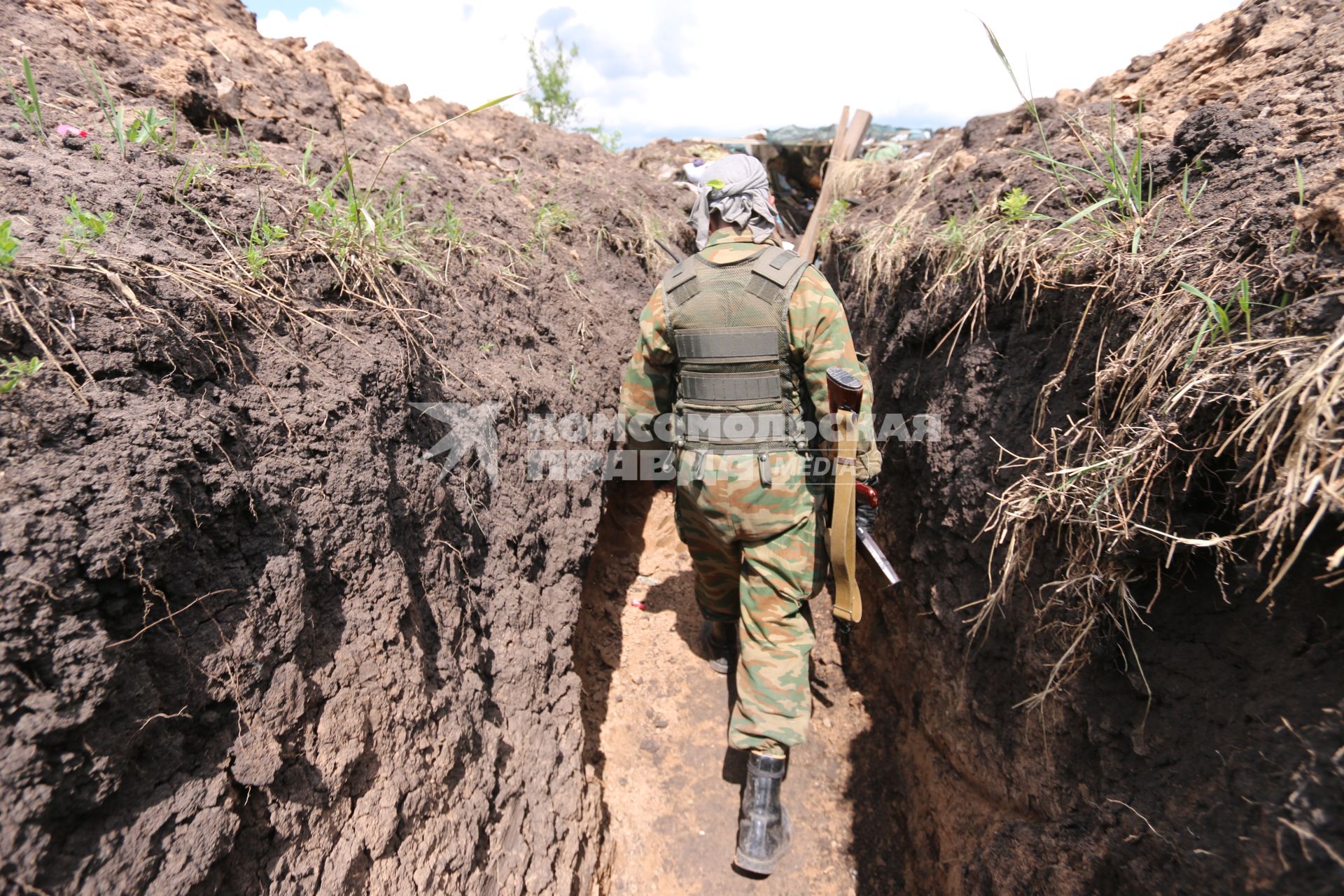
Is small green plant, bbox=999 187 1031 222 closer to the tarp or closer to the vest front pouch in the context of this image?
the vest front pouch

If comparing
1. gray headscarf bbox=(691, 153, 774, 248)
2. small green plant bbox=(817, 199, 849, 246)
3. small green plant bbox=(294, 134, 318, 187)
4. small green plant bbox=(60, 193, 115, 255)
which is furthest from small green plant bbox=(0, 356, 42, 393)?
small green plant bbox=(817, 199, 849, 246)

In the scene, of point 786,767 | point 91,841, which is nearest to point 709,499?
point 786,767

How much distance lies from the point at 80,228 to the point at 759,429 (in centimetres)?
196

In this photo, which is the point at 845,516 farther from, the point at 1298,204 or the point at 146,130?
the point at 146,130

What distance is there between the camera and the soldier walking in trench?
2.29m

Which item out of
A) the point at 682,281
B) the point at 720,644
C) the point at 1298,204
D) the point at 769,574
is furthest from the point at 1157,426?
the point at 720,644

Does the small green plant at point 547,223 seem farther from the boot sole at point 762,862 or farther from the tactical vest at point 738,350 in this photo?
the boot sole at point 762,862

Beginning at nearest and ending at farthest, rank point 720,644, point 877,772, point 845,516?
point 845,516, point 877,772, point 720,644

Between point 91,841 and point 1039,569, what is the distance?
2.08 metres

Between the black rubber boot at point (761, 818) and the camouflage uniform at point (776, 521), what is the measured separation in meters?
0.08

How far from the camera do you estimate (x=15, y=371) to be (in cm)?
96

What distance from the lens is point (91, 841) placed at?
0.90 m

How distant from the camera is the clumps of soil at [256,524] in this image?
94 cm

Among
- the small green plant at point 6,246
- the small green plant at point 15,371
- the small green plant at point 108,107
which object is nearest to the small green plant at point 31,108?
the small green plant at point 108,107
